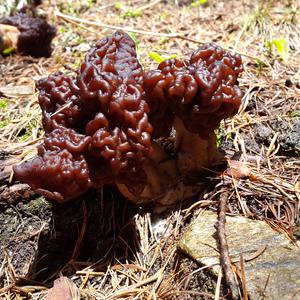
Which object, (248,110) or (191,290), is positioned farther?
(248,110)

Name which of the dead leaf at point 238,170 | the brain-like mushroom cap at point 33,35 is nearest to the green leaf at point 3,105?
the brain-like mushroom cap at point 33,35

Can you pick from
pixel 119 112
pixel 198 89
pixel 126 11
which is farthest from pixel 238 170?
pixel 126 11

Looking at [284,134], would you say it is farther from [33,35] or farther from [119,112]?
[33,35]

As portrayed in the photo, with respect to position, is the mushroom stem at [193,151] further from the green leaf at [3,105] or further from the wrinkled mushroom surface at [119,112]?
the green leaf at [3,105]

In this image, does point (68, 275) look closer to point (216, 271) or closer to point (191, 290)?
point (191, 290)

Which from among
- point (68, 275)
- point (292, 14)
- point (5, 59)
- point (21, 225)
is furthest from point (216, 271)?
point (5, 59)

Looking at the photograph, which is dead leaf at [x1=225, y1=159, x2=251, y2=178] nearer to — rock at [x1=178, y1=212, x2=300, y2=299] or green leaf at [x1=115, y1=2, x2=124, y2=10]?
rock at [x1=178, y1=212, x2=300, y2=299]
